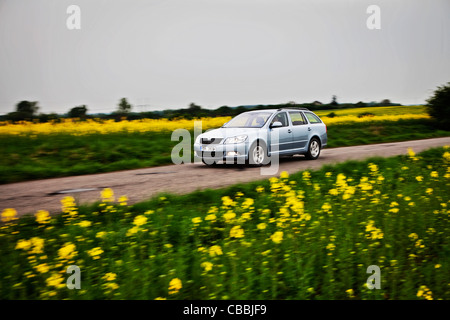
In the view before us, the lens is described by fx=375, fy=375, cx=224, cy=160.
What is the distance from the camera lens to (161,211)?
5.56 meters

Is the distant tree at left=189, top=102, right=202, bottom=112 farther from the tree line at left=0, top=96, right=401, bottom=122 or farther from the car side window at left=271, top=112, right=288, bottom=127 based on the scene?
the car side window at left=271, top=112, right=288, bottom=127

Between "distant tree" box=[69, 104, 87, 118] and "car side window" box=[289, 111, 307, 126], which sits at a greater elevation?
"distant tree" box=[69, 104, 87, 118]

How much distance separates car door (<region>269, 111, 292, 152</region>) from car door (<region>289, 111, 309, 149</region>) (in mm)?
242

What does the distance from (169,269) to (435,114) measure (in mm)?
35285

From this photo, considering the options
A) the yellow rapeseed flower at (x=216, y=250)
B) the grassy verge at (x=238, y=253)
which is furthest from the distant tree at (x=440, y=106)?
the yellow rapeseed flower at (x=216, y=250)

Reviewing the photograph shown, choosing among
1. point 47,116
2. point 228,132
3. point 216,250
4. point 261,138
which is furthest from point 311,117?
point 47,116

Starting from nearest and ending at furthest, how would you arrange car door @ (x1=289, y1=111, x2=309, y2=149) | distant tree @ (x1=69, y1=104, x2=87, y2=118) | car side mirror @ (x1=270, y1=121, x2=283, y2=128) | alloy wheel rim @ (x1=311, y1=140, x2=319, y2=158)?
car side mirror @ (x1=270, y1=121, x2=283, y2=128) < car door @ (x1=289, y1=111, x2=309, y2=149) < alloy wheel rim @ (x1=311, y1=140, x2=319, y2=158) < distant tree @ (x1=69, y1=104, x2=87, y2=118)

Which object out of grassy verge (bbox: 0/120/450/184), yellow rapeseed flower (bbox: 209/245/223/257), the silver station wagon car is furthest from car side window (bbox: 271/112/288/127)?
yellow rapeseed flower (bbox: 209/245/223/257)

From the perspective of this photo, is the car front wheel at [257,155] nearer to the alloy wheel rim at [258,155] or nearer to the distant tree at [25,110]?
the alloy wheel rim at [258,155]

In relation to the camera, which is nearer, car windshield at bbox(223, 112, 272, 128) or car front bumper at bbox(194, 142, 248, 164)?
car front bumper at bbox(194, 142, 248, 164)

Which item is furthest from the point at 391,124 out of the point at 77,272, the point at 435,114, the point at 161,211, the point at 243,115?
the point at 77,272

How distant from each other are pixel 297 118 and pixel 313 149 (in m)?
1.24

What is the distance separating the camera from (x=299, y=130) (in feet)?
40.1

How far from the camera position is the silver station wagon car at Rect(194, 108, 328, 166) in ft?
34.5
